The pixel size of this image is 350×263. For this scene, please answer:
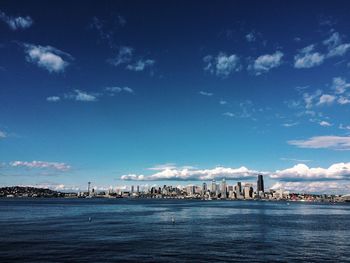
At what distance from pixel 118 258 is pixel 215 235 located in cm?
3911

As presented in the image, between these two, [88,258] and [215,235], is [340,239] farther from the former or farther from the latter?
[88,258]

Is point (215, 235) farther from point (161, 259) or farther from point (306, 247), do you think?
point (161, 259)

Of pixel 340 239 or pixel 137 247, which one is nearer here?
pixel 137 247

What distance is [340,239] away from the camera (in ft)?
299

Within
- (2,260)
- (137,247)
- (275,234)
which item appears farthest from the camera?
(275,234)

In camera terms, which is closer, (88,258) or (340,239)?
(88,258)

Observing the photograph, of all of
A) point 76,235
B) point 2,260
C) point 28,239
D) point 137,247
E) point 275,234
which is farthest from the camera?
point 275,234

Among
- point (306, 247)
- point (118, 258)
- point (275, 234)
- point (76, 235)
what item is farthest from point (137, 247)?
point (275, 234)

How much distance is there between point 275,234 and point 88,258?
58181 millimetres

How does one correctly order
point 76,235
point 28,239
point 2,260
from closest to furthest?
point 2,260 → point 28,239 → point 76,235

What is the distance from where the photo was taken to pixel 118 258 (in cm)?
6138

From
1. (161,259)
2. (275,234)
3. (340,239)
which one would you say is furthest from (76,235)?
(340,239)

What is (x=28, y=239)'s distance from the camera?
269 feet

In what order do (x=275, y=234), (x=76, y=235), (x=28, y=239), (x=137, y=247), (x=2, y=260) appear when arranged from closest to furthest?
(x=2, y=260) < (x=137, y=247) < (x=28, y=239) < (x=76, y=235) < (x=275, y=234)
